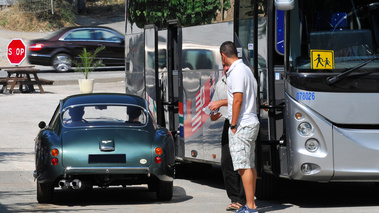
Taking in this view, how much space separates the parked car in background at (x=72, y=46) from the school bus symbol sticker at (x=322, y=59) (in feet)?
78.2

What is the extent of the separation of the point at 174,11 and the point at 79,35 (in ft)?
66.6

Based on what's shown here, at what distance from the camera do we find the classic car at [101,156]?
32.3 ft

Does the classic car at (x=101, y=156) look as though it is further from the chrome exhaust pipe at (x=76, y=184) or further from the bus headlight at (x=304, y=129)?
the bus headlight at (x=304, y=129)

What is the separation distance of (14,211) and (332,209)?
3.55 metres

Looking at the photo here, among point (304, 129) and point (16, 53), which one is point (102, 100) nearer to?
point (304, 129)

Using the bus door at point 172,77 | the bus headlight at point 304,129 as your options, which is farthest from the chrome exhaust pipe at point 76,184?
the bus door at point 172,77

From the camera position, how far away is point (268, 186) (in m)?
10.3

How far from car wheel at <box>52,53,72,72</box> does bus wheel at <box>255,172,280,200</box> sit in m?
23.5

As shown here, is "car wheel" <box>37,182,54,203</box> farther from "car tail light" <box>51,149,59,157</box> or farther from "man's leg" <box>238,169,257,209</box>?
"man's leg" <box>238,169,257,209</box>

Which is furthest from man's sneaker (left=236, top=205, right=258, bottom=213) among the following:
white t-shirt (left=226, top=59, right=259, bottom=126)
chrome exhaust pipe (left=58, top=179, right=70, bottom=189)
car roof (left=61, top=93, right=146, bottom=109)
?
car roof (left=61, top=93, right=146, bottom=109)

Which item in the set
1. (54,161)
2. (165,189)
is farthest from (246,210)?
(54,161)

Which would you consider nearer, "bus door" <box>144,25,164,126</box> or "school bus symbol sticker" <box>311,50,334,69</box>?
"school bus symbol sticker" <box>311,50,334,69</box>

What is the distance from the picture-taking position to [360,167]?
31.0 ft

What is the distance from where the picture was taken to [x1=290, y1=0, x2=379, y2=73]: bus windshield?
372 inches
